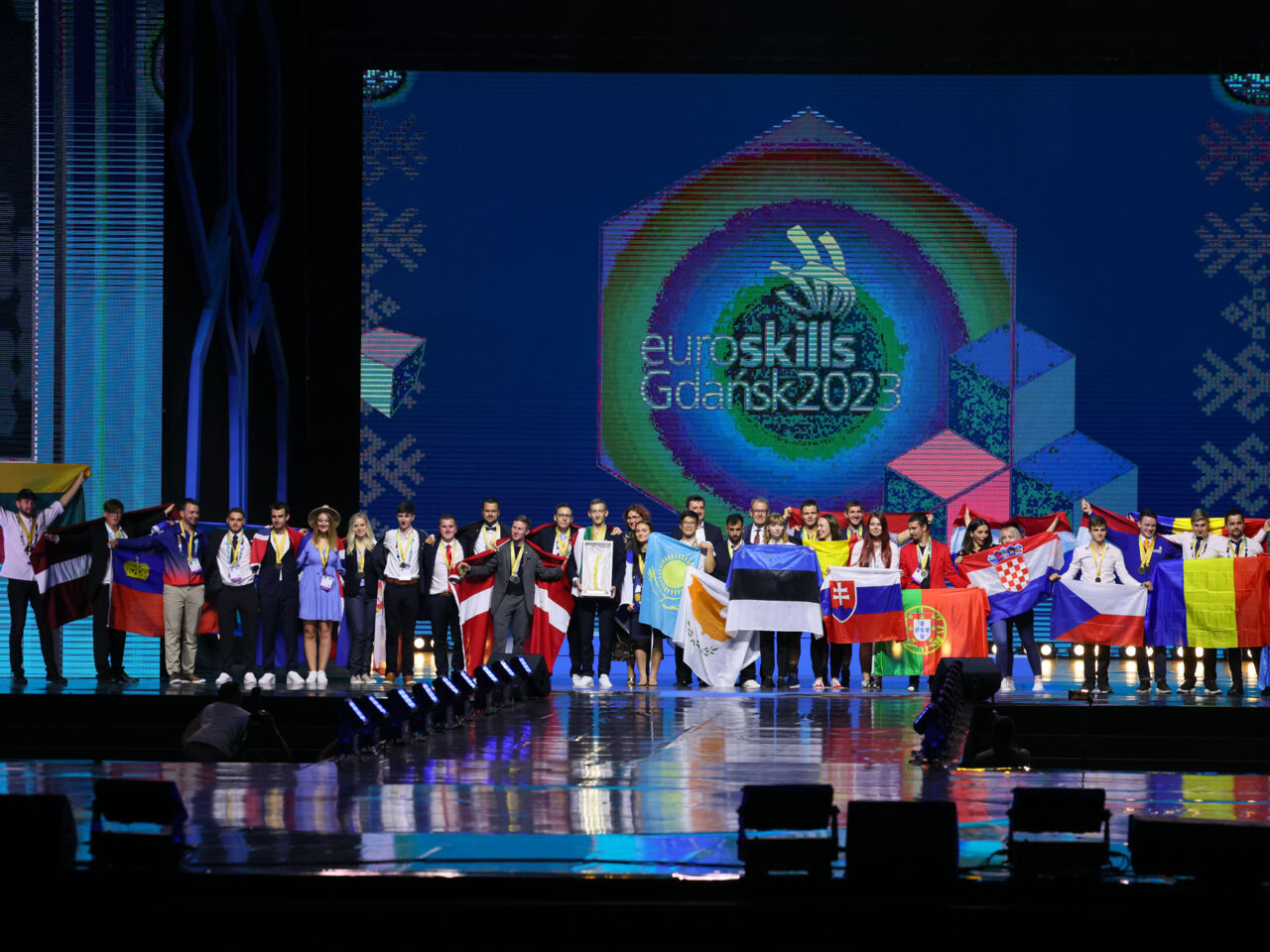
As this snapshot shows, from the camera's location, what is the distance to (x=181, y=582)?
12.3 m

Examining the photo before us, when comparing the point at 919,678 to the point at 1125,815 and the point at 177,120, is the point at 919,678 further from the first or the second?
the point at 177,120

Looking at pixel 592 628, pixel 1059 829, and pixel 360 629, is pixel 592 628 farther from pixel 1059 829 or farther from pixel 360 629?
pixel 1059 829

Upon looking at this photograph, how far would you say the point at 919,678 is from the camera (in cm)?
1350

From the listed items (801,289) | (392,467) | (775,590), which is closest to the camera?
(775,590)

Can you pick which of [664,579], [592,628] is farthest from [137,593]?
[664,579]

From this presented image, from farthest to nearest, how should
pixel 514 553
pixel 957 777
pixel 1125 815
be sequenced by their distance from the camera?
pixel 514 553, pixel 957 777, pixel 1125 815

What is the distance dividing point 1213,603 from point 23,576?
377 inches

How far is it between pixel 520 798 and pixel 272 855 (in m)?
1.66

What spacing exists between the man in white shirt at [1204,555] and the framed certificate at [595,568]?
461 cm

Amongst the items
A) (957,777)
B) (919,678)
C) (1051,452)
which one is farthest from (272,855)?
(1051,452)

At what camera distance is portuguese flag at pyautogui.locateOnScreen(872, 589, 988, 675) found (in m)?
12.3

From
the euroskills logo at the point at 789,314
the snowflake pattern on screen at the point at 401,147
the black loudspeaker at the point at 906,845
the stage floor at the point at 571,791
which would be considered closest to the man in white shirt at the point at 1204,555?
the stage floor at the point at 571,791

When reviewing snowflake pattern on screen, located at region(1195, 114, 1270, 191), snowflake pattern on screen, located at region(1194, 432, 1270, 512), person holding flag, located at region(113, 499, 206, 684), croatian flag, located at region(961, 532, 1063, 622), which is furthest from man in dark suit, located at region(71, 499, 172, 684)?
snowflake pattern on screen, located at region(1195, 114, 1270, 191)

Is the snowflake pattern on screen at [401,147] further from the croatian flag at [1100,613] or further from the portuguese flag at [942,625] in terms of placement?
the croatian flag at [1100,613]
